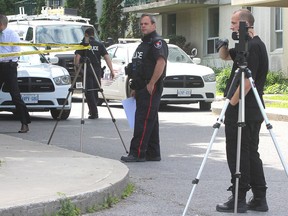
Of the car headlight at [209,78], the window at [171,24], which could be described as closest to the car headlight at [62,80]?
the car headlight at [209,78]

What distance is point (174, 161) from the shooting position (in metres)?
10.8

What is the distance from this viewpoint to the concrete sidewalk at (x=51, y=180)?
6750mm

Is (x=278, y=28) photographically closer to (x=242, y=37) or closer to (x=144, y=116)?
(x=144, y=116)

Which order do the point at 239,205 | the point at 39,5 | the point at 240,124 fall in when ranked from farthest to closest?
the point at 39,5, the point at 239,205, the point at 240,124

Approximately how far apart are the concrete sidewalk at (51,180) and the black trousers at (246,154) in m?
1.24

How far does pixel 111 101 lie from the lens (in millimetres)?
23172

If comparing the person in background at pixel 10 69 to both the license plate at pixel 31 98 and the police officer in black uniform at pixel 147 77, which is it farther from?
the police officer in black uniform at pixel 147 77

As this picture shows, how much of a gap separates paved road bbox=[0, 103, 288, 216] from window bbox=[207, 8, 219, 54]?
695 inches

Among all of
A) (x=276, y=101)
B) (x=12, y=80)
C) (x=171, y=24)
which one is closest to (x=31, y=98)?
(x=12, y=80)

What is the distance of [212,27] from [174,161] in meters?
26.3

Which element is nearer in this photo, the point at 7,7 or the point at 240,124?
the point at 240,124

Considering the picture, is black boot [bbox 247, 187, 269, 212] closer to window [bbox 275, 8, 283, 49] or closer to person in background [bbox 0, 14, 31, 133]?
person in background [bbox 0, 14, 31, 133]

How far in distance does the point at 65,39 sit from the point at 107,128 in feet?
32.7

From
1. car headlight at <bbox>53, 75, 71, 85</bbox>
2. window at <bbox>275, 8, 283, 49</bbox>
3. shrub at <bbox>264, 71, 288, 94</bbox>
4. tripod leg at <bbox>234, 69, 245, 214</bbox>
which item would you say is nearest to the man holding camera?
tripod leg at <bbox>234, 69, 245, 214</bbox>
